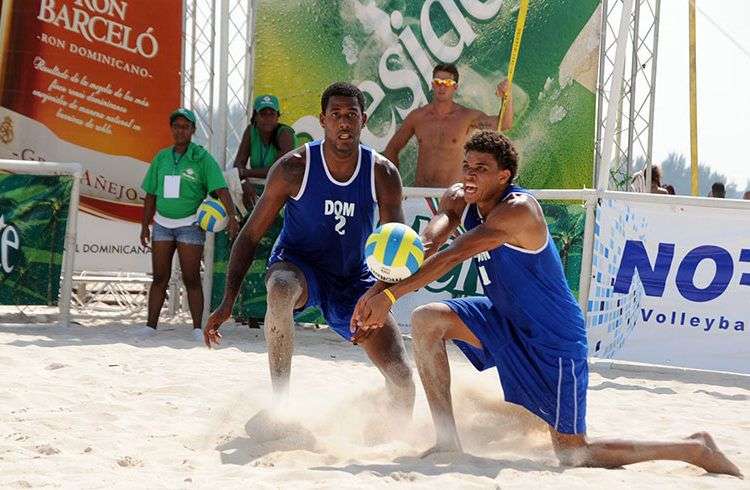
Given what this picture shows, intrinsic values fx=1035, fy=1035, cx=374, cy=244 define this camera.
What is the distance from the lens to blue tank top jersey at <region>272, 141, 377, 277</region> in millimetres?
5035

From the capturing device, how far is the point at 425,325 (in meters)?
4.48

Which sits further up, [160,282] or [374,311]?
[374,311]

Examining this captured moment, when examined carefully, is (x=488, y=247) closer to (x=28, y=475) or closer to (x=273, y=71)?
(x=28, y=475)

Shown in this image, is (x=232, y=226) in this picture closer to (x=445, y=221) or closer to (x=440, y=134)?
(x=440, y=134)

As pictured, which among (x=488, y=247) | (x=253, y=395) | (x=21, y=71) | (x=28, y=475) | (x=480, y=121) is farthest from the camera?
(x=21, y=71)

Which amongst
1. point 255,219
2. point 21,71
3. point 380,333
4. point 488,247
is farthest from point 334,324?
point 21,71

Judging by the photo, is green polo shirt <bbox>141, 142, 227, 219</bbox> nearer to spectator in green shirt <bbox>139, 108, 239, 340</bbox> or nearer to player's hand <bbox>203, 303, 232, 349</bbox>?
spectator in green shirt <bbox>139, 108, 239, 340</bbox>

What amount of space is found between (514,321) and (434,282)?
387 cm

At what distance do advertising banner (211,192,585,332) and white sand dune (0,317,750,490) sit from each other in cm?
89

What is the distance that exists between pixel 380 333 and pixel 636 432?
1448 millimetres

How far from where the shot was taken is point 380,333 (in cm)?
501

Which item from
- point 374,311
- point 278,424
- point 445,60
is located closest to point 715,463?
point 374,311

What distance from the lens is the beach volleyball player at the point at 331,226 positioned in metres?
4.92

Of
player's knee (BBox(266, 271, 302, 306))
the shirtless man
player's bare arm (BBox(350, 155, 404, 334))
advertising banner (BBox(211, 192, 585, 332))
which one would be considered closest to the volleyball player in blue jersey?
player's knee (BBox(266, 271, 302, 306))
